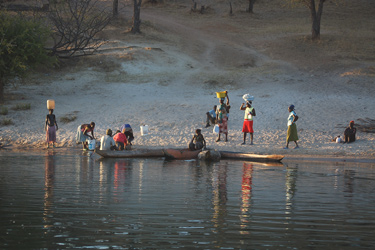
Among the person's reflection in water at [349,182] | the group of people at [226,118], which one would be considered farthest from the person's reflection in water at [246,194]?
the group of people at [226,118]

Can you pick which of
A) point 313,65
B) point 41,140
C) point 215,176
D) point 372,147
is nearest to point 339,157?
point 372,147

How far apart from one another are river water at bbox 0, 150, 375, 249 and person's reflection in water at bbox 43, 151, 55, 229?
0.02 m

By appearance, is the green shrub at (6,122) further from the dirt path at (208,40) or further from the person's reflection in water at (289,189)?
the dirt path at (208,40)

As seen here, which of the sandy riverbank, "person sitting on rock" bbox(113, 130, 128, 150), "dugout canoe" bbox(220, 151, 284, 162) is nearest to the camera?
"dugout canoe" bbox(220, 151, 284, 162)

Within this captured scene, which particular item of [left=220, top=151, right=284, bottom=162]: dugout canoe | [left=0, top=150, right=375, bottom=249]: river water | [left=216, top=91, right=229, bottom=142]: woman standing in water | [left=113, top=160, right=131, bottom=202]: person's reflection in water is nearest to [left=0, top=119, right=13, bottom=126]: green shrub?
[left=0, top=150, right=375, bottom=249]: river water

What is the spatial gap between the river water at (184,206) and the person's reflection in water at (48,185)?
0.9 inches

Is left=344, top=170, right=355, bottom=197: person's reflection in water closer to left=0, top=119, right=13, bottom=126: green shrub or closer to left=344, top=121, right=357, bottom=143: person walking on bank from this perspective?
left=344, top=121, right=357, bottom=143: person walking on bank

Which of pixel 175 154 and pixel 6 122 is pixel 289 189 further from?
pixel 6 122

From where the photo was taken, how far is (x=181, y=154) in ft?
67.1

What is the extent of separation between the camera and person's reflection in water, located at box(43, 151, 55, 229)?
10.4 metres

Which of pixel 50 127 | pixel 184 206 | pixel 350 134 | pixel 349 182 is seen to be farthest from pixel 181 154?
pixel 184 206

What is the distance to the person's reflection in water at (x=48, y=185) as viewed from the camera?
10.4 metres

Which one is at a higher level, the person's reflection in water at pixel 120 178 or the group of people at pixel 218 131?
the group of people at pixel 218 131

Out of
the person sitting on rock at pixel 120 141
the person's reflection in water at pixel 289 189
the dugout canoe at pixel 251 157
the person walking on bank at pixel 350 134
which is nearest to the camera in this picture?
the person's reflection in water at pixel 289 189
